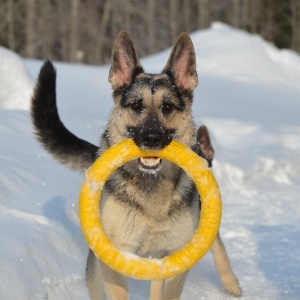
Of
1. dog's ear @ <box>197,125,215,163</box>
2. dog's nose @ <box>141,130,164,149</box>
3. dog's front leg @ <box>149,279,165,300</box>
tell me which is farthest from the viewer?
dog's ear @ <box>197,125,215,163</box>

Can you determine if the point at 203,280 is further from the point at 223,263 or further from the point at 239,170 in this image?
the point at 239,170

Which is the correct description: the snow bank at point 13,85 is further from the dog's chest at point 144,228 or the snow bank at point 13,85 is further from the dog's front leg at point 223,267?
the dog's chest at point 144,228

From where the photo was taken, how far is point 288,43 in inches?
1721

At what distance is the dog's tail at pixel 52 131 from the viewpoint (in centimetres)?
544

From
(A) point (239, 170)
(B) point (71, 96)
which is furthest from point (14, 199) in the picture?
(B) point (71, 96)

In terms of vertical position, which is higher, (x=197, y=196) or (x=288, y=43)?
(x=197, y=196)

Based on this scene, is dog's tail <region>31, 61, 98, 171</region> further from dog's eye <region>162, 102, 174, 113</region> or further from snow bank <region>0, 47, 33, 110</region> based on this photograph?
snow bank <region>0, 47, 33, 110</region>

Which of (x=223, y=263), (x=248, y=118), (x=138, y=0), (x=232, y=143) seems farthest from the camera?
(x=138, y=0)

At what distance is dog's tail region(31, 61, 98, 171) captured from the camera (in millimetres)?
5441

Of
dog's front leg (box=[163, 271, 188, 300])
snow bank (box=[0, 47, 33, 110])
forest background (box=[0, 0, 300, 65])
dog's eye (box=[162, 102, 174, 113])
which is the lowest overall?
forest background (box=[0, 0, 300, 65])

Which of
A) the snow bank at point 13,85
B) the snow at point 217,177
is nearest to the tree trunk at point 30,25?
the snow at point 217,177

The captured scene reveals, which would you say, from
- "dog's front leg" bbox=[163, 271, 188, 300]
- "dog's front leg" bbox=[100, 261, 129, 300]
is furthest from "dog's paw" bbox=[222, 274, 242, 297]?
"dog's front leg" bbox=[100, 261, 129, 300]

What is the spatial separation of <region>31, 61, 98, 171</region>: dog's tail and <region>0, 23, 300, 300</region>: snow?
631 millimetres

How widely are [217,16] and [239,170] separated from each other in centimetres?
3428
